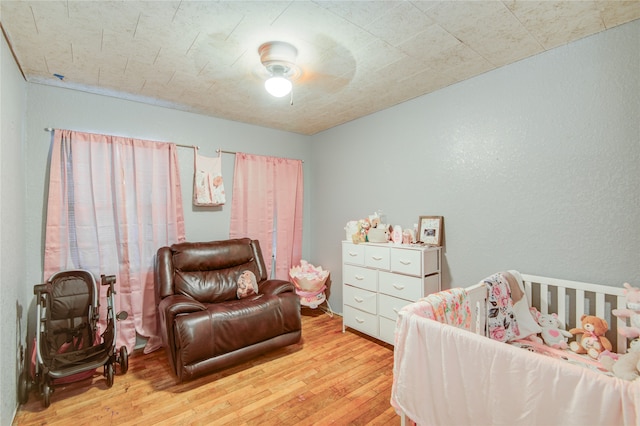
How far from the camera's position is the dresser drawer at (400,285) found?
2.58m

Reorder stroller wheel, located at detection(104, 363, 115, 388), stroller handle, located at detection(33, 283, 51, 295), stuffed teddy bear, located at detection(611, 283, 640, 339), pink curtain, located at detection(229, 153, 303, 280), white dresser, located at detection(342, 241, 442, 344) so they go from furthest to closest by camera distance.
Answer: pink curtain, located at detection(229, 153, 303, 280)
white dresser, located at detection(342, 241, 442, 344)
stroller wheel, located at detection(104, 363, 115, 388)
stroller handle, located at detection(33, 283, 51, 295)
stuffed teddy bear, located at detection(611, 283, 640, 339)

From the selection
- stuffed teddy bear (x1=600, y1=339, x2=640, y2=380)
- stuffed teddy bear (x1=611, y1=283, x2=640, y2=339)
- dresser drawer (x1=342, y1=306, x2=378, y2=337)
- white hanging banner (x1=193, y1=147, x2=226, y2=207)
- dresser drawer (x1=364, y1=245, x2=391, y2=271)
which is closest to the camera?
stuffed teddy bear (x1=600, y1=339, x2=640, y2=380)

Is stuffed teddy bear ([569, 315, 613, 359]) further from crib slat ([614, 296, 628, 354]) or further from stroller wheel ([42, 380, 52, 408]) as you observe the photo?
stroller wheel ([42, 380, 52, 408])

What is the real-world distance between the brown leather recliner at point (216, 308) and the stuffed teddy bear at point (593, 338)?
214 centimetres

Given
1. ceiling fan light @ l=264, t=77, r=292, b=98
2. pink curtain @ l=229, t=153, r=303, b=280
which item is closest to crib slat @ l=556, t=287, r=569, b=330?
ceiling fan light @ l=264, t=77, r=292, b=98

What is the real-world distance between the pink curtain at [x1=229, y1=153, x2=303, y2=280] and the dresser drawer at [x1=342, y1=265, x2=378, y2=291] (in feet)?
3.36

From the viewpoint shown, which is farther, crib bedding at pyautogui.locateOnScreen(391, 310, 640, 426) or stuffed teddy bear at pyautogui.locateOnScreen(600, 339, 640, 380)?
stuffed teddy bear at pyautogui.locateOnScreen(600, 339, 640, 380)

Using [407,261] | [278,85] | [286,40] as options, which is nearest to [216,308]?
[407,261]

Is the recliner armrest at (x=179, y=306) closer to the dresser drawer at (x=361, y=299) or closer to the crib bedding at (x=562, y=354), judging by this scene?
the dresser drawer at (x=361, y=299)

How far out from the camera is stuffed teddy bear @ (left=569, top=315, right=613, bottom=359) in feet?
5.73

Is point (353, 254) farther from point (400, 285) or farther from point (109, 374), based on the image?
point (109, 374)

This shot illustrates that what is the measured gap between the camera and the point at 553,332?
1949 mm

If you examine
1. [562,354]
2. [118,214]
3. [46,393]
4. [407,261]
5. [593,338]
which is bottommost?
[46,393]

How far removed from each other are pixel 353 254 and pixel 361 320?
71 centimetres
